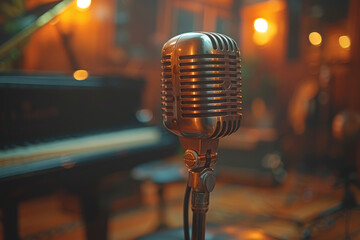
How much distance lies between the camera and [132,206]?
10.4ft

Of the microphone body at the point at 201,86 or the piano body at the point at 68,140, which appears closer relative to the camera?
the microphone body at the point at 201,86

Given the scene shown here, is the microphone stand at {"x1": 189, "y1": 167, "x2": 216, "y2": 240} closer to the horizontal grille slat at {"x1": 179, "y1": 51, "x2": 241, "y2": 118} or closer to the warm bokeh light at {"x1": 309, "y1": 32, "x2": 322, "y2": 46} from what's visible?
the horizontal grille slat at {"x1": 179, "y1": 51, "x2": 241, "y2": 118}

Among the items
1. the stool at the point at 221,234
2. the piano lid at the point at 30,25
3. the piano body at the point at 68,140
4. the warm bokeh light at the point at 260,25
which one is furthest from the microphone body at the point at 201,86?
the warm bokeh light at the point at 260,25

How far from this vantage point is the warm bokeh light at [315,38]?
411 cm

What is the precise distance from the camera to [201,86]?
0.81 metres

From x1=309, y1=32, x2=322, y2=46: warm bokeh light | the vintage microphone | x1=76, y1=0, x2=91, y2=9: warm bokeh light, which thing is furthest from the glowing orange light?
the vintage microphone

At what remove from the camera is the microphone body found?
2.67ft

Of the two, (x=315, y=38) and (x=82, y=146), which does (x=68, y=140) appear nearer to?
(x=82, y=146)

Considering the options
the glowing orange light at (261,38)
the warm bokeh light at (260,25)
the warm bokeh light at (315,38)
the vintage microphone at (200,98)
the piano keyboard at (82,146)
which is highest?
the warm bokeh light at (260,25)

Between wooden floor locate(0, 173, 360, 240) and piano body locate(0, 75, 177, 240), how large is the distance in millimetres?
618

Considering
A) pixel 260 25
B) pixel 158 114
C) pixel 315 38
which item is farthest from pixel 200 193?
pixel 260 25

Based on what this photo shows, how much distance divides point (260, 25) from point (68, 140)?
410 centimetres

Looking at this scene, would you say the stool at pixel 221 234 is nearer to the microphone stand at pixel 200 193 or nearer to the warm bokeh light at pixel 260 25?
the microphone stand at pixel 200 193

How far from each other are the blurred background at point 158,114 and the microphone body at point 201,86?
20.1 inches
